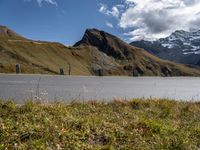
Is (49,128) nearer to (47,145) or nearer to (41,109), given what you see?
(47,145)

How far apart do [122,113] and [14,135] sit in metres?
7.05

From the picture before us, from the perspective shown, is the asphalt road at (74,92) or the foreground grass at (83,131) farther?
the asphalt road at (74,92)

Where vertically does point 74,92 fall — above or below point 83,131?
below

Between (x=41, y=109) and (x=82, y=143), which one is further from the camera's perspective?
(x=41, y=109)

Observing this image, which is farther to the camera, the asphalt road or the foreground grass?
the asphalt road

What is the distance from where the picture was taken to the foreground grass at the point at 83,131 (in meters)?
11.0

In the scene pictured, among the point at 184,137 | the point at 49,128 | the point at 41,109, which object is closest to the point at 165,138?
the point at 184,137

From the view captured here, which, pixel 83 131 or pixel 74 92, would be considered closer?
pixel 83 131

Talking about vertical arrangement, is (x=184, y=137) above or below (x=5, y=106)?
below

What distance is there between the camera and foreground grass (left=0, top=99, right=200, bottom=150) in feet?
36.2

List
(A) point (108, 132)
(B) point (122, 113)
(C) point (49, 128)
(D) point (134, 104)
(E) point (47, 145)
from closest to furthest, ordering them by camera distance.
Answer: (E) point (47, 145) < (C) point (49, 128) < (A) point (108, 132) < (B) point (122, 113) < (D) point (134, 104)

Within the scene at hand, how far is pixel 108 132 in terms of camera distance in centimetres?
1273

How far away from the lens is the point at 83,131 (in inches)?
489

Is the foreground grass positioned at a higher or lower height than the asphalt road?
higher
